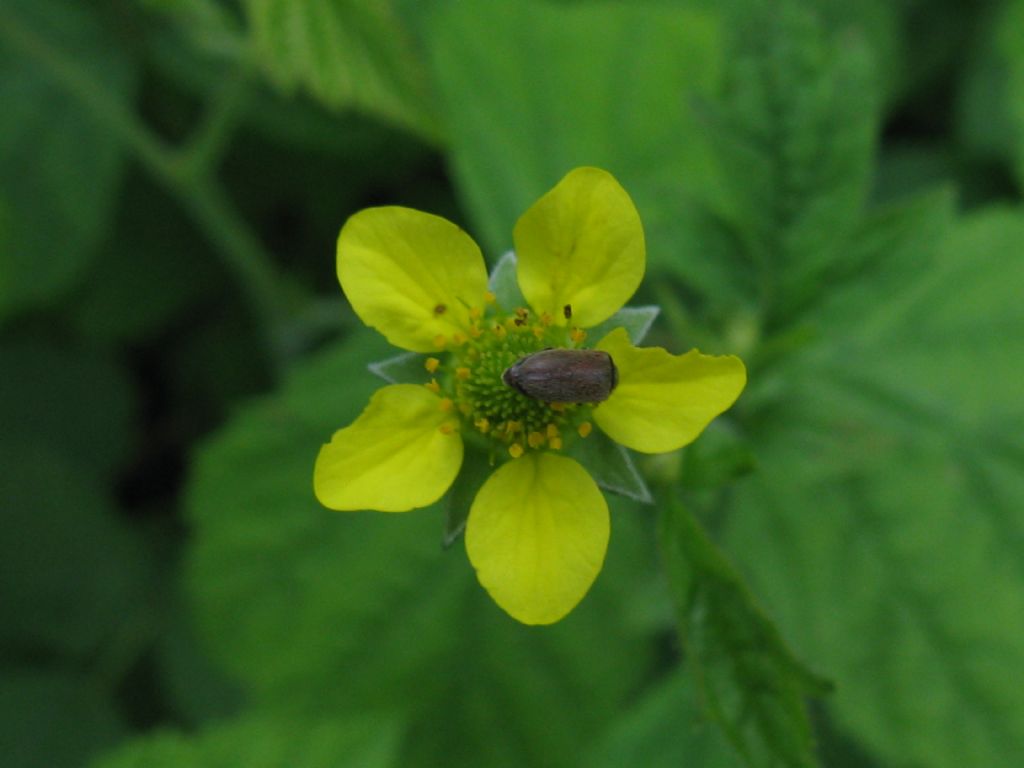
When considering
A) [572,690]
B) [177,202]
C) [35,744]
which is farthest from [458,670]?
[177,202]

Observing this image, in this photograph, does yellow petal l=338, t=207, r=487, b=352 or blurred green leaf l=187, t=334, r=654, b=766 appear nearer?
yellow petal l=338, t=207, r=487, b=352

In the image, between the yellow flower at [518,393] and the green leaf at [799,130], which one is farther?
the green leaf at [799,130]

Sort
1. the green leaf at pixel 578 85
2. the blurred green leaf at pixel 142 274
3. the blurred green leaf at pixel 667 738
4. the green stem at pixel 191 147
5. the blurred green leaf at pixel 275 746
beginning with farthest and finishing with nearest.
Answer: the blurred green leaf at pixel 142 274, the green leaf at pixel 578 85, the green stem at pixel 191 147, the blurred green leaf at pixel 667 738, the blurred green leaf at pixel 275 746

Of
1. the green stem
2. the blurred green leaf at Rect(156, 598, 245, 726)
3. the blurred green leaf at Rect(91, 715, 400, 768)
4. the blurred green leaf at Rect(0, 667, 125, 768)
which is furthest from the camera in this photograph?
the blurred green leaf at Rect(156, 598, 245, 726)

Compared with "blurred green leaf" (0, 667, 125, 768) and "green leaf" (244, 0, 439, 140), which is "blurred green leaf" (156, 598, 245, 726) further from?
"green leaf" (244, 0, 439, 140)

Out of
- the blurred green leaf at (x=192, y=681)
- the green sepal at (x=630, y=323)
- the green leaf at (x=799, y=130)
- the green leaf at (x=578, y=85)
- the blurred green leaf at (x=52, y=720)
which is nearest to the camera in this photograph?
the green sepal at (x=630, y=323)

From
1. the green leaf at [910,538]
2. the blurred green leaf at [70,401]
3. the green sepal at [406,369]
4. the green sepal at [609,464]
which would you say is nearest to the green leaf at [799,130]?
the green leaf at [910,538]

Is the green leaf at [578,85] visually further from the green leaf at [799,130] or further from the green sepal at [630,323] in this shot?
the green sepal at [630,323]

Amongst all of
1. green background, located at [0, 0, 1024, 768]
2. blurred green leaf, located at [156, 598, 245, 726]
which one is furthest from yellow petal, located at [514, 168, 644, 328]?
blurred green leaf, located at [156, 598, 245, 726]
